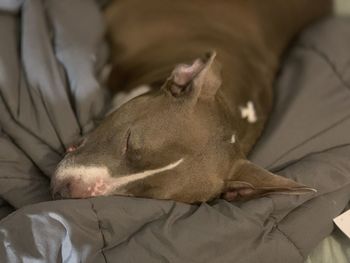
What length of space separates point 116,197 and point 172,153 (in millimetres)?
207

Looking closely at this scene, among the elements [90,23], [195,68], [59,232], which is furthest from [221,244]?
[90,23]

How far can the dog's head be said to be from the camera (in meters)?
1.66

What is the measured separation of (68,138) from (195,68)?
0.46 meters

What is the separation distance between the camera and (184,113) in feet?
5.82

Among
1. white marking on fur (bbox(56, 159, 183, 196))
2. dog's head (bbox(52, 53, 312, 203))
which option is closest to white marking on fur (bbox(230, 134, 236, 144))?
dog's head (bbox(52, 53, 312, 203))

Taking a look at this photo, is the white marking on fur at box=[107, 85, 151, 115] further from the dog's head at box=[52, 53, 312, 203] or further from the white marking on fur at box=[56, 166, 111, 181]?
the white marking on fur at box=[56, 166, 111, 181]

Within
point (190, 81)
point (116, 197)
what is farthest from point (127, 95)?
point (116, 197)

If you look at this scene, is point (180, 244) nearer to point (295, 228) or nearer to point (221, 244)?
point (221, 244)

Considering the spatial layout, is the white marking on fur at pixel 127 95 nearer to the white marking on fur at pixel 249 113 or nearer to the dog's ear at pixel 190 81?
the dog's ear at pixel 190 81

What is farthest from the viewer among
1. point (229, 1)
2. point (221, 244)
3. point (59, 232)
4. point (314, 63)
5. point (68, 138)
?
point (229, 1)

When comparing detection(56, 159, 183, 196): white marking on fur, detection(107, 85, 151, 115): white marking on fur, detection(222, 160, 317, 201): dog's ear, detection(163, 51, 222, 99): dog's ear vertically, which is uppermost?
detection(163, 51, 222, 99): dog's ear

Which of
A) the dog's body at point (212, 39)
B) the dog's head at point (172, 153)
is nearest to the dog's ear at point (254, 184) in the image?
the dog's head at point (172, 153)

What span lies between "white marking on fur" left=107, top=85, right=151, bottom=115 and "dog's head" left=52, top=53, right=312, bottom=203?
6.2 inches

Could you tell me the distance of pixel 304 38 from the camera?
245cm
